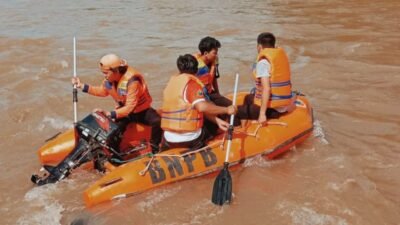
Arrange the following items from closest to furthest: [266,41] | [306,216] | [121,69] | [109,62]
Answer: [306,216]
[109,62]
[121,69]
[266,41]

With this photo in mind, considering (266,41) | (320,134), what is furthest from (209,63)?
(320,134)

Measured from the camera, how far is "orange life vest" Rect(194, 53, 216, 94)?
586cm

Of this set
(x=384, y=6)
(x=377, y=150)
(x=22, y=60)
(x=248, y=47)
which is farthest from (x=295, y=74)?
(x=384, y=6)

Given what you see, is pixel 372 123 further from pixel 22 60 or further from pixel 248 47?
pixel 22 60

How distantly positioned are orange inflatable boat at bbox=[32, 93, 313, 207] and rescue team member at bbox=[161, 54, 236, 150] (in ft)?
0.84

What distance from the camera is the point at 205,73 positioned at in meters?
5.92

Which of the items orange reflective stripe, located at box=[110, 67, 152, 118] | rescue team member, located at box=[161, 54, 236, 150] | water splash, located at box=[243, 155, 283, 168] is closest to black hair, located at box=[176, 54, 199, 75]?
rescue team member, located at box=[161, 54, 236, 150]

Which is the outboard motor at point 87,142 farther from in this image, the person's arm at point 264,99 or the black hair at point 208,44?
the person's arm at point 264,99

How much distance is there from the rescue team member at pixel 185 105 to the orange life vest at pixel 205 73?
0.86 m

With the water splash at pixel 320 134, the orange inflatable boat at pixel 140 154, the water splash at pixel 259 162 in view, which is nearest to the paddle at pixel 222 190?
the orange inflatable boat at pixel 140 154

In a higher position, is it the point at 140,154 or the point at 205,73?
the point at 205,73

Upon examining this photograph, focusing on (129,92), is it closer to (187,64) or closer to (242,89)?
(187,64)

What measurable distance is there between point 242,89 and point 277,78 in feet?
11.0

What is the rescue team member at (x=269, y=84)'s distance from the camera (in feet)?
18.5
